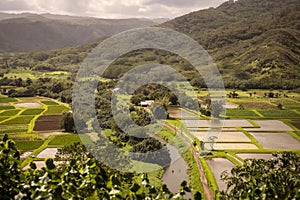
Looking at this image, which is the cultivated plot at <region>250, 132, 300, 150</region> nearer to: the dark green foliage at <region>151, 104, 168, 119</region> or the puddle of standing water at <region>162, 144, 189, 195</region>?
the puddle of standing water at <region>162, 144, 189, 195</region>

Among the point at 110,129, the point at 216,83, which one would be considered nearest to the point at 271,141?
the point at 110,129

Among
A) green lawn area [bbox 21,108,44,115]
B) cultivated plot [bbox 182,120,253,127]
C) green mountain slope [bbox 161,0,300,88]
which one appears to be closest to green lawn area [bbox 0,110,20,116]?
green lawn area [bbox 21,108,44,115]

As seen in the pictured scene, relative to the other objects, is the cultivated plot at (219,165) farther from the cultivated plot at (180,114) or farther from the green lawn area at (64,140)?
the cultivated plot at (180,114)

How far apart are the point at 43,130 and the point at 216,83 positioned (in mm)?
53177

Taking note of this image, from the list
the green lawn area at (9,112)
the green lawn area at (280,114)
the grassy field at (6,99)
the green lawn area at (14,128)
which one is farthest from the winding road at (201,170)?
the grassy field at (6,99)

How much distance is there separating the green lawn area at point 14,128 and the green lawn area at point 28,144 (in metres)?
6.08

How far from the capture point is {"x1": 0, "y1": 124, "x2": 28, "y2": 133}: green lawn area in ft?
151

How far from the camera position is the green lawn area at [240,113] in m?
55.5

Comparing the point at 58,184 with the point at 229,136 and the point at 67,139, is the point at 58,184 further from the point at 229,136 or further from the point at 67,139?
the point at 229,136

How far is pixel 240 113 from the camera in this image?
187 ft

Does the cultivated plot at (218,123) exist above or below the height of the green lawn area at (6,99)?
above

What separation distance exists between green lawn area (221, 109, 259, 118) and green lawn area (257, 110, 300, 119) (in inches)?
71.2

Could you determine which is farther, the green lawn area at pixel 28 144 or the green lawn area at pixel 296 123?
the green lawn area at pixel 296 123

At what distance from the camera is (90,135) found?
1686 inches
